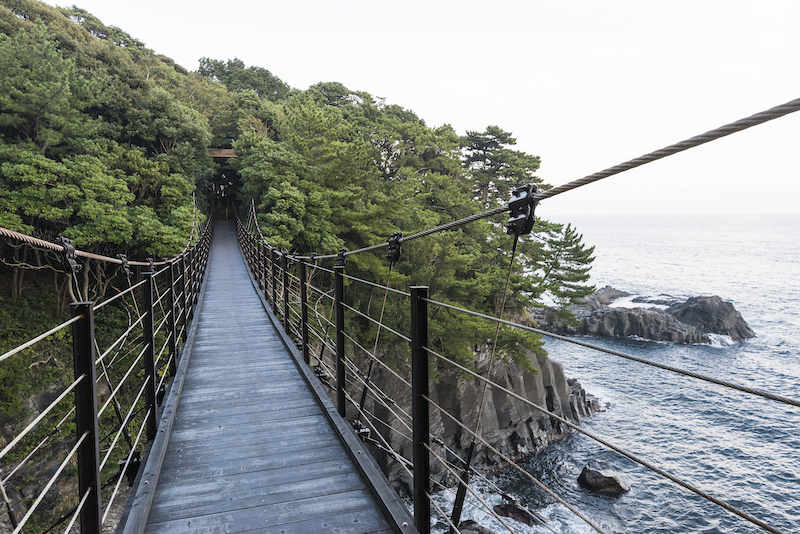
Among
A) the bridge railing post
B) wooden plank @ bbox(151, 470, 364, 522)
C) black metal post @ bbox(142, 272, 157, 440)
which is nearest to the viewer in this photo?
wooden plank @ bbox(151, 470, 364, 522)

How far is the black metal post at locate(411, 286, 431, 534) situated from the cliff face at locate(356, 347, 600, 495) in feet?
36.5

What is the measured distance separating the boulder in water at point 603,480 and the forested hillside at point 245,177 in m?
3.76

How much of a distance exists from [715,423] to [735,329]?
1330 centimetres

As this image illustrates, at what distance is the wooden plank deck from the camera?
1.87 meters

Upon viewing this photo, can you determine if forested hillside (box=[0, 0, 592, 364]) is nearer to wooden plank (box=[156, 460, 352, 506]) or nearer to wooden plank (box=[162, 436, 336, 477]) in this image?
wooden plank (box=[162, 436, 336, 477])

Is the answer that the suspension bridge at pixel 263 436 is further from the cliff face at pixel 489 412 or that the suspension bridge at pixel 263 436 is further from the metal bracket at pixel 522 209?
the cliff face at pixel 489 412

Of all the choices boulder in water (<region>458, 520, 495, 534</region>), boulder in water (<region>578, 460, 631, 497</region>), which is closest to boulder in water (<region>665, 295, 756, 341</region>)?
boulder in water (<region>578, 460, 631, 497</region>)

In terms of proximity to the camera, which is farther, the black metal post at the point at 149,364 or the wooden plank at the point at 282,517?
the black metal post at the point at 149,364

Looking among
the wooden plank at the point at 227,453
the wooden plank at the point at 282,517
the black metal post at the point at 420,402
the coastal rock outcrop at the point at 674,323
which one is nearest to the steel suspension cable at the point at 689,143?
the black metal post at the point at 420,402

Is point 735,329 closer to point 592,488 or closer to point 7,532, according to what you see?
point 592,488

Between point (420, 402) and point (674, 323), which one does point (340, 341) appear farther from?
point (674, 323)

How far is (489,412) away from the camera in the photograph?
14.5 meters

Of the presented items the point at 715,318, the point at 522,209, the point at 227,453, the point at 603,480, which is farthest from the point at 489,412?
the point at 715,318

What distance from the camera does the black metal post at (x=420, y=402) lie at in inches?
65.1
